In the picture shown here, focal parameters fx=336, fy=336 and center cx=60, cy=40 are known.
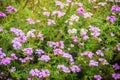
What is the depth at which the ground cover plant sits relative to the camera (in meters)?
3.62

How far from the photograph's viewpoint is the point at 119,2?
4980mm

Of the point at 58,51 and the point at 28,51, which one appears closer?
the point at 28,51

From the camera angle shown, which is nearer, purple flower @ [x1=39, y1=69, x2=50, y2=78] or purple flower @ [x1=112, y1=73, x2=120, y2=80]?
purple flower @ [x1=39, y1=69, x2=50, y2=78]

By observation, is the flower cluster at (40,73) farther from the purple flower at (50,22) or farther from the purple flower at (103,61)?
the purple flower at (50,22)

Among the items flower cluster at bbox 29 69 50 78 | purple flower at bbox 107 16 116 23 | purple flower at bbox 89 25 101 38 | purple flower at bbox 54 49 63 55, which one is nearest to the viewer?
flower cluster at bbox 29 69 50 78

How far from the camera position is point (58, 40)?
407cm

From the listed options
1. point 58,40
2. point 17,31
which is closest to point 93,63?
point 58,40

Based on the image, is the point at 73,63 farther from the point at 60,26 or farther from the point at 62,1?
the point at 62,1

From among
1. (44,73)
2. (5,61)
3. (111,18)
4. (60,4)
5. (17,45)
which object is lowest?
(44,73)

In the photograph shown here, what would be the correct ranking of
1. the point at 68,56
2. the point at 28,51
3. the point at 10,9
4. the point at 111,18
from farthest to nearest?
the point at 111,18, the point at 10,9, the point at 68,56, the point at 28,51

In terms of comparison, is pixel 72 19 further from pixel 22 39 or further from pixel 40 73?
pixel 40 73

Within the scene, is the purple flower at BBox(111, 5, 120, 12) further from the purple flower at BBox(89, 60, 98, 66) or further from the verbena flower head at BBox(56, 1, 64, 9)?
the purple flower at BBox(89, 60, 98, 66)

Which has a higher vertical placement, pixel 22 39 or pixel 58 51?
pixel 22 39

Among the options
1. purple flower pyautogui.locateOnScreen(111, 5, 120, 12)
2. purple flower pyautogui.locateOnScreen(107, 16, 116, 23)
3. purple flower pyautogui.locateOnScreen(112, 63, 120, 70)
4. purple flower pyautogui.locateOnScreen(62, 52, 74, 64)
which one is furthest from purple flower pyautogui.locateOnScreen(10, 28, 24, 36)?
purple flower pyautogui.locateOnScreen(111, 5, 120, 12)
